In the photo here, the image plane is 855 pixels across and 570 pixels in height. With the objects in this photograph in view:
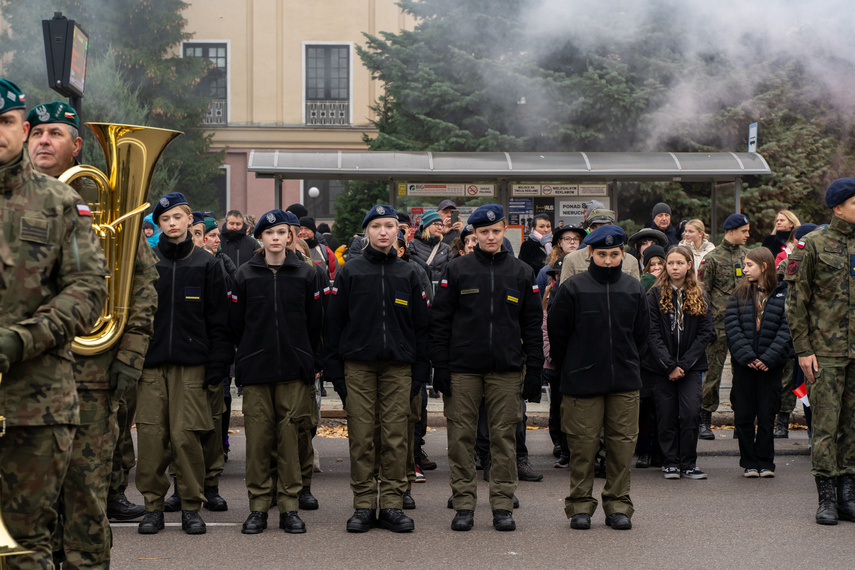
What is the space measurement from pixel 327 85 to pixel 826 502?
2893 cm

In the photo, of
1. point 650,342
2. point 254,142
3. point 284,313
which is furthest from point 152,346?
point 254,142

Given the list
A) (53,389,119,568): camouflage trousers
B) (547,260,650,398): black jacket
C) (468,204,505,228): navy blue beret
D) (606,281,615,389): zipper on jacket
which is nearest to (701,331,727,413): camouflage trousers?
(547,260,650,398): black jacket

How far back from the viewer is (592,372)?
259 inches

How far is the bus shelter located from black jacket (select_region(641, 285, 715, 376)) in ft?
22.6

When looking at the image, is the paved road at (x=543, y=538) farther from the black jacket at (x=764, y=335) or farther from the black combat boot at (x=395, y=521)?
the black jacket at (x=764, y=335)

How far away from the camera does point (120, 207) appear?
5090 mm

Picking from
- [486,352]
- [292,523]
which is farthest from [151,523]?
[486,352]

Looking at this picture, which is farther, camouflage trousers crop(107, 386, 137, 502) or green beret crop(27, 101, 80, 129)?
camouflage trousers crop(107, 386, 137, 502)

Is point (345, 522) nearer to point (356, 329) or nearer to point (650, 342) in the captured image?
point (356, 329)

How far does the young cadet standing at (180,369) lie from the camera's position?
6379mm

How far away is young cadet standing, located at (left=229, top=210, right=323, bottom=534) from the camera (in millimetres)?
6418

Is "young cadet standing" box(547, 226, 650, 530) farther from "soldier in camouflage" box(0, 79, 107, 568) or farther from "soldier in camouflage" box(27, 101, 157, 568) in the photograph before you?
"soldier in camouflage" box(0, 79, 107, 568)

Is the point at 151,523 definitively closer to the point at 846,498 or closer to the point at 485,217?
the point at 485,217

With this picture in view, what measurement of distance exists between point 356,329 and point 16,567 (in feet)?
10.2
